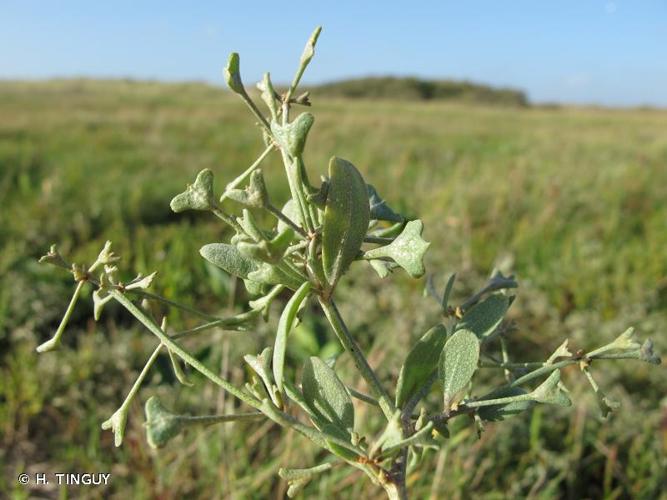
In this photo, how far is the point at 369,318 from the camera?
88.2 inches

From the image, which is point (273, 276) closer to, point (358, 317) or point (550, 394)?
point (550, 394)

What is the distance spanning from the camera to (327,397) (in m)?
0.45

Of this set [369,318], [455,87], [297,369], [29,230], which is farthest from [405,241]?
[455,87]

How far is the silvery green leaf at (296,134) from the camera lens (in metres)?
0.37

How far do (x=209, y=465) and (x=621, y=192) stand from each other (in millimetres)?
3144

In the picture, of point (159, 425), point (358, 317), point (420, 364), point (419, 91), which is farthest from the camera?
point (419, 91)

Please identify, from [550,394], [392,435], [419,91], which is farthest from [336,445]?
[419,91]

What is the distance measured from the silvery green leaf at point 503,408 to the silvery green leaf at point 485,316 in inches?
2.0

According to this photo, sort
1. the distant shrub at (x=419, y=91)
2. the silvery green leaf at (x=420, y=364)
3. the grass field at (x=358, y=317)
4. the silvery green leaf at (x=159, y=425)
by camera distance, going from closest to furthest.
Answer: the silvery green leaf at (x=159, y=425), the silvery green leaf at (x=420, y=364), the grass field at (x=358, y=317), the distant shrub at (x=419, y=91)

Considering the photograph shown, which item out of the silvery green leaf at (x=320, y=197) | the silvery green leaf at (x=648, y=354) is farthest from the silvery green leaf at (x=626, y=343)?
the silvery green leaf at (x=320, y=197)

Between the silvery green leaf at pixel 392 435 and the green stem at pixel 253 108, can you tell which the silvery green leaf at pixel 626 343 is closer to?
the silvery green leaf at pixel 392 435

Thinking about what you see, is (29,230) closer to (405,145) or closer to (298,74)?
(298,74)

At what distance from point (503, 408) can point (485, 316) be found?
3.3 inches

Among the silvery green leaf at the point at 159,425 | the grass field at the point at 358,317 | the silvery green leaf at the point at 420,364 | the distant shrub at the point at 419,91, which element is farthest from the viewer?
the distant shrub at the point at 419,91
